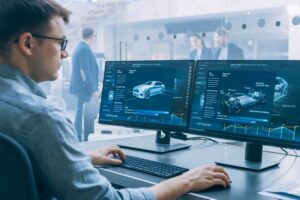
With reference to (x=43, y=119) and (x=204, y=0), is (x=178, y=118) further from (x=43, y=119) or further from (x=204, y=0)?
(x=204, y=0)

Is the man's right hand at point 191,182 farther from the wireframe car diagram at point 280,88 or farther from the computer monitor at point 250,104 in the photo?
the wireframe car diagram at point 280,88

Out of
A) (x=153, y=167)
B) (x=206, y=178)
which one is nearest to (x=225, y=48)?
(x=153, y=167)

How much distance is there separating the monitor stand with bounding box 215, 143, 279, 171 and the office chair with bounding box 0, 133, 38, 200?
0.85 meters

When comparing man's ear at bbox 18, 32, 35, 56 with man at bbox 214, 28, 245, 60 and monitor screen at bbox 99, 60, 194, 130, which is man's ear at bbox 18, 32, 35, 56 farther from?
man at bbox 214, 28, 245, 60

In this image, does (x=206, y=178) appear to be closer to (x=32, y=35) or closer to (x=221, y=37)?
(x=32, y=35)

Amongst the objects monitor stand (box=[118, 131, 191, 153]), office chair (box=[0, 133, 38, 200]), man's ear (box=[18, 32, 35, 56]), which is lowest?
monitor stand (box=[118, 131, 191, 153])

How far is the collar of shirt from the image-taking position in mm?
952

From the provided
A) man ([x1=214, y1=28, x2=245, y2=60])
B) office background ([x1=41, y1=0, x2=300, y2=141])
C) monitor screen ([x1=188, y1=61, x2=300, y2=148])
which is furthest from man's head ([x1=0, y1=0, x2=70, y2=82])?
man ([x1=214, y1=28, x2=245, y2=60])

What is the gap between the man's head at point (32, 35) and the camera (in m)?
0.93

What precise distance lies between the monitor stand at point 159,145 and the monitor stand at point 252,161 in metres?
0.31

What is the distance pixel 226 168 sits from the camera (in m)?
1.42

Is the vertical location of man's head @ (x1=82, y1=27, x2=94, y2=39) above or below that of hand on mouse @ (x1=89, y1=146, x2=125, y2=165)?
above

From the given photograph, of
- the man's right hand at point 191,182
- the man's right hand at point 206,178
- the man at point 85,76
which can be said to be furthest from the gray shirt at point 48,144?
the man at point 85,76

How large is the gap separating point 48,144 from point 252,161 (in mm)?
924
